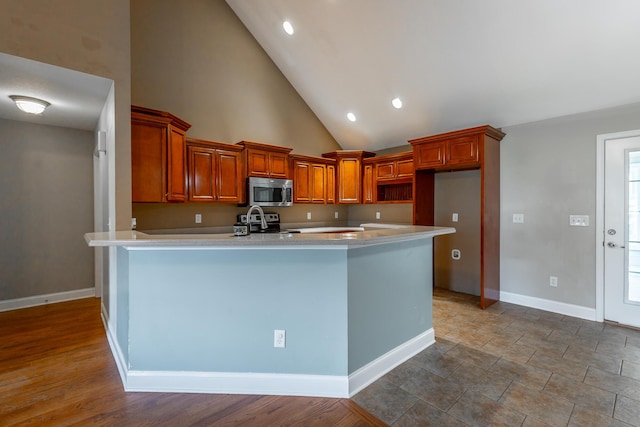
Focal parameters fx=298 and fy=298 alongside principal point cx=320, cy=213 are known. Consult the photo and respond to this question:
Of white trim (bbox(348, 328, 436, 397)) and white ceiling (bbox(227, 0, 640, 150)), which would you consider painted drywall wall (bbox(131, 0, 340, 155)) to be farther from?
white trim (bbox(348, 328, 436, 397))

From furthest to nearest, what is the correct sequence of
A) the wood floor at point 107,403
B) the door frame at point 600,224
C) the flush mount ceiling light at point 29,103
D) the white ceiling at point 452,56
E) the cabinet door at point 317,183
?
the cabinet door at point 317,183
the door frame at point 600,224
the flush mount ceiling light at point 29,103
the white ceiling at point 452,56
the wood floor at point 107,403

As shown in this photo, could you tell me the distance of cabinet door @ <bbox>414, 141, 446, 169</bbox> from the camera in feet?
14.0

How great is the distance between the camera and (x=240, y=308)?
207cm

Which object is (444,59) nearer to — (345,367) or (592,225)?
(592,225)

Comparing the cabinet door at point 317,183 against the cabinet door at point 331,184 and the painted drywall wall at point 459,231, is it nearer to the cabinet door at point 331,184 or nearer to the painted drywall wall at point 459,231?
the cabinet door at point 331,184

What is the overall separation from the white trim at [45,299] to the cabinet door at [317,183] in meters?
3.76

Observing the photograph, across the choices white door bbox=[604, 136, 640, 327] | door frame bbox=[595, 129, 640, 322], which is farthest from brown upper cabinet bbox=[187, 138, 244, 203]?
white door bbox=[604, 136, 640, 327]

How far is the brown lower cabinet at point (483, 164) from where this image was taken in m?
3.89

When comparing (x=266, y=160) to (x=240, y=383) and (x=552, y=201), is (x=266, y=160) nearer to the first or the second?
(x=240, y=383)

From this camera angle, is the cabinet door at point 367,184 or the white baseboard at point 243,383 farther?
the cabinet door at point 367,184

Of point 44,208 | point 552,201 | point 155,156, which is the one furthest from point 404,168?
point 44,208

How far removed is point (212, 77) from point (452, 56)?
3.46 m

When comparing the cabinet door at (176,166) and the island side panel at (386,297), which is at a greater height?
the cabinet door at (176,166)

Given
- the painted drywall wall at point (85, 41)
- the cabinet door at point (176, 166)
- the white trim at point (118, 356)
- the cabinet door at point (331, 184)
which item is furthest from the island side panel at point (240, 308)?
the cabinet door at point (331, 184)
